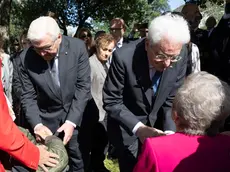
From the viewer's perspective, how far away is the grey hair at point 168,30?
2572 millimetres

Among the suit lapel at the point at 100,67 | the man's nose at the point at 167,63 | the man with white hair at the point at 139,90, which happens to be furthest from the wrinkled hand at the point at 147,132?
the suit lapel at the point at 100,67

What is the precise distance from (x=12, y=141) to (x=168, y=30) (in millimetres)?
1197

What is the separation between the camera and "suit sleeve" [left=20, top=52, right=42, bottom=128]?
354 cm

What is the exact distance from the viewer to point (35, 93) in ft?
12.0

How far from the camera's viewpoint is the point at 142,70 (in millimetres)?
2979

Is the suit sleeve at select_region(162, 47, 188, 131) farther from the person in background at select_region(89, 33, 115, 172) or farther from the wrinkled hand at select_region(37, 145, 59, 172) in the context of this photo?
the person in background at select_region(89, 33, 115, 172)

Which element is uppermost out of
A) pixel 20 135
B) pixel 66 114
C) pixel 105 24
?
pixel 20 135

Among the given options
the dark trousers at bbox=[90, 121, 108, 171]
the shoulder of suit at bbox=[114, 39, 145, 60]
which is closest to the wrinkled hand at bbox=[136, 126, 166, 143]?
the shoulder of suit at bbox=[114, 39, 145, 60]

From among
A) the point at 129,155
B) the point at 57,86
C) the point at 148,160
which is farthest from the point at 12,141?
the point at 57,86

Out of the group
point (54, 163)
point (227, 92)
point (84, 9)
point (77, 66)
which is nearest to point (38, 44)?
point (77, 66)

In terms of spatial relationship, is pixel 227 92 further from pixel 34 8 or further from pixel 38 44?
pixel 34 8

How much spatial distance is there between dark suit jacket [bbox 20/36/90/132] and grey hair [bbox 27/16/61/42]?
33cm

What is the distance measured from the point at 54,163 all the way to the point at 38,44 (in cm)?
113

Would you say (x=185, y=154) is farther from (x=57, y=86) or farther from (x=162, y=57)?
(x=57, y=86)
